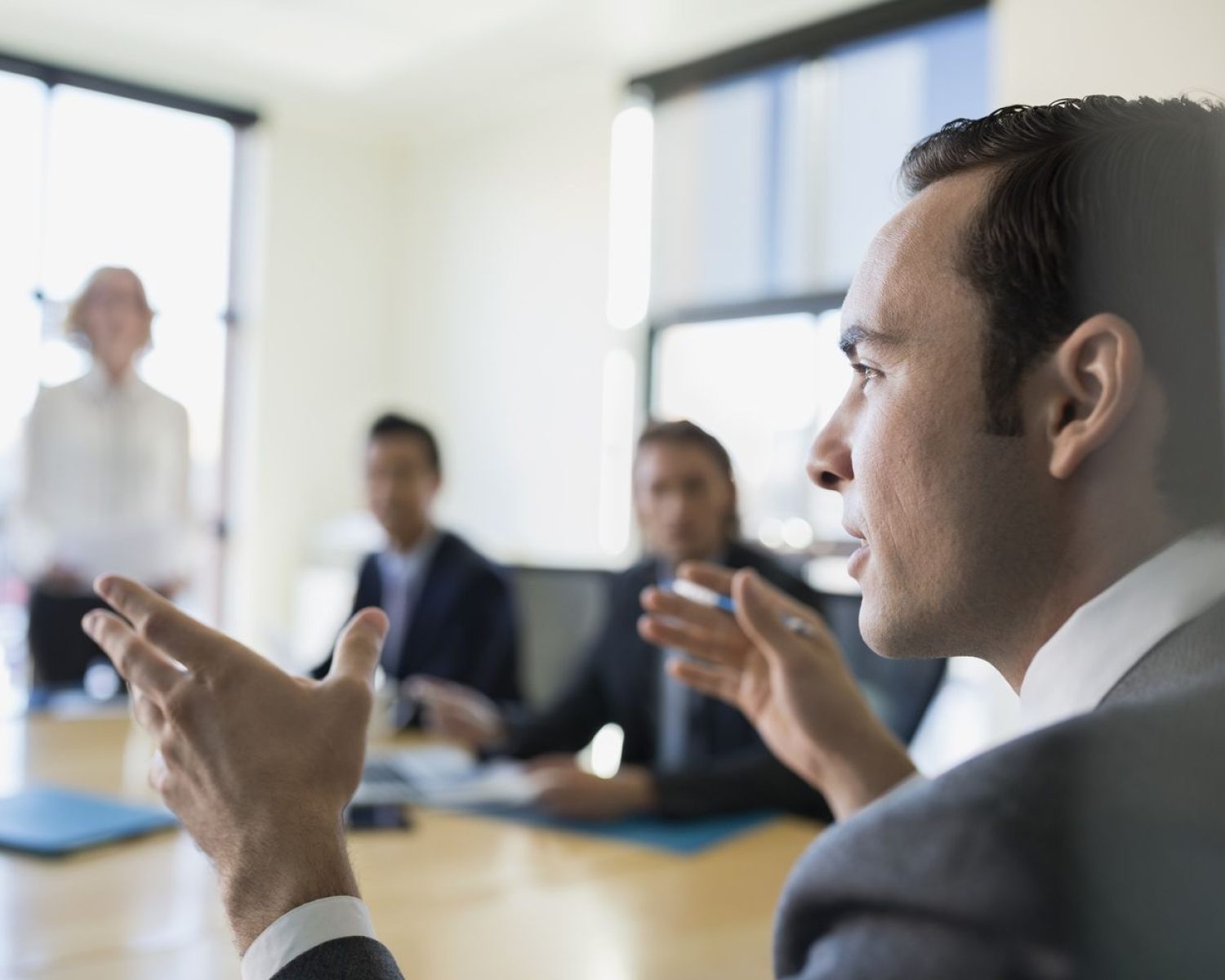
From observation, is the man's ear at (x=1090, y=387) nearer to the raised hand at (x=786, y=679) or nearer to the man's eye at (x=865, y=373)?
the man's eye at (x=865, y=373)

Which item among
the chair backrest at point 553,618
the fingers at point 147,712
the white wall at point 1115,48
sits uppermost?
the white wall at point 1115,48

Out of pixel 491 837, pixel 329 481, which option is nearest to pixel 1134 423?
pixel 491 837

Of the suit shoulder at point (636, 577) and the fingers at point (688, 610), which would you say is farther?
the suit shoulder at point (636, 577)

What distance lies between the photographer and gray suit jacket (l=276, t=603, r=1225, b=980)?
0.52 meters

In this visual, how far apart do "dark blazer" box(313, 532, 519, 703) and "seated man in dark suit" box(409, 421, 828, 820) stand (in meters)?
0.25

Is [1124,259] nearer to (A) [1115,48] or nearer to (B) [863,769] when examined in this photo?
(A) [1115,48]

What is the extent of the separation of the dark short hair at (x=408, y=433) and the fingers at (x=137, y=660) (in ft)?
7.63

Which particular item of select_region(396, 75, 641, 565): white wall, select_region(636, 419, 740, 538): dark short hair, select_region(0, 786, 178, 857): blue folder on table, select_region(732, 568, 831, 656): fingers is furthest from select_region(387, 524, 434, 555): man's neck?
select_region(732, 568, 831, 656): fingers

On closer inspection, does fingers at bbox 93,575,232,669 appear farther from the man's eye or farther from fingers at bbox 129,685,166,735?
the man's eye

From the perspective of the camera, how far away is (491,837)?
1.71 meters

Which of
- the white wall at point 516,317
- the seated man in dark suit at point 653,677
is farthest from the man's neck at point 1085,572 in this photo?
the white wall at point 516,317

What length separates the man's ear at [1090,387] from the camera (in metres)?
0.62

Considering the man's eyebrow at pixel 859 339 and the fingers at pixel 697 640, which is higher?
the man's eyebrow at pixel 859 339

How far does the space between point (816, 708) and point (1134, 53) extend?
0.63 metres
